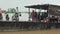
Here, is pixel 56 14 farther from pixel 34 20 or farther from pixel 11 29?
pixel 11 29

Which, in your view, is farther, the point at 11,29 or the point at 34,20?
the point at 34,20

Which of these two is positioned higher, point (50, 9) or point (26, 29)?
point (50, 9)

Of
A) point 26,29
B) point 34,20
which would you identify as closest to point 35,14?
point 34,20

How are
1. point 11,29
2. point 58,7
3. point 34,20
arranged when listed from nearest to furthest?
point 11,29
point 34,20
point 58,7

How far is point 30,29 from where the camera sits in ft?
68.3

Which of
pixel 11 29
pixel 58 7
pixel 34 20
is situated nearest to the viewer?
pixel 11 29

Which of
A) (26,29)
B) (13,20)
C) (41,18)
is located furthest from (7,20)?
(41,18)

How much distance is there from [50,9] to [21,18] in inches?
121

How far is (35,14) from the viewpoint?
21828 millimetres

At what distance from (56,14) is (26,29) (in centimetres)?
387

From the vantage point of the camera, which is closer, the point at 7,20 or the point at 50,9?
the point at 7,20

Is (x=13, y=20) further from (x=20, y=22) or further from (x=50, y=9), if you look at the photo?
(x=50, y=9)

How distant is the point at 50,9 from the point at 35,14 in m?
1.80

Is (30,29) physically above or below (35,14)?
below
